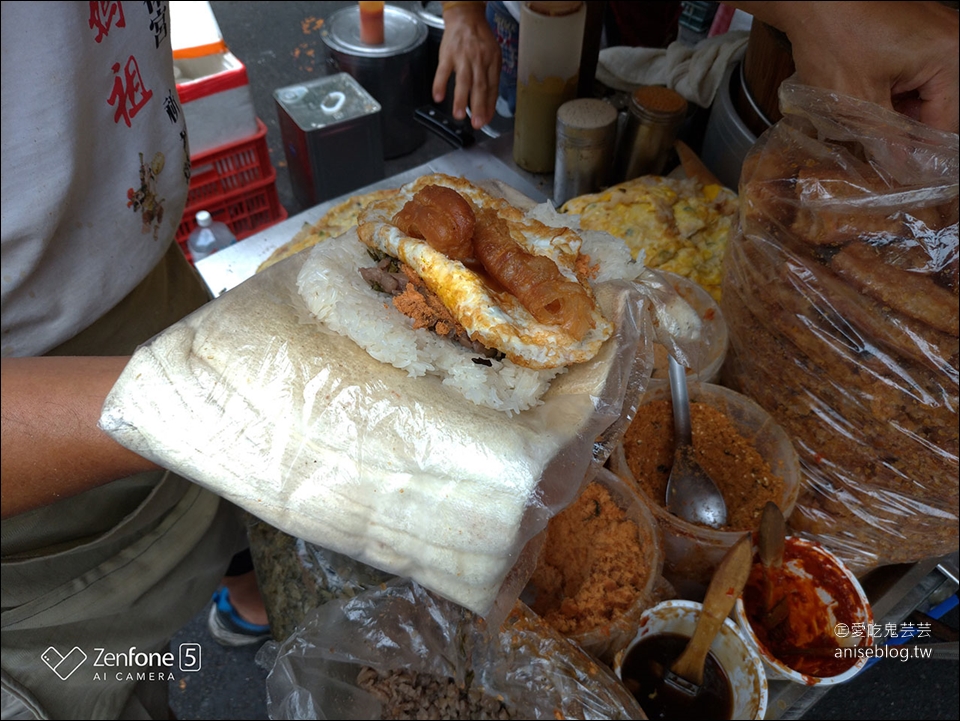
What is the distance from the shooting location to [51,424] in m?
0.84

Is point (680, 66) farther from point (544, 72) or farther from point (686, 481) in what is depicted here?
point (686, 481)

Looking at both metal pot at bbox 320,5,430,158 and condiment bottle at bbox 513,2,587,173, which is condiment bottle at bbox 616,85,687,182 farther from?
metal pot at bbox 320,5,430,158

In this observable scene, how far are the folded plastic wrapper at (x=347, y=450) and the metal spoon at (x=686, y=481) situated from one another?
2.00 ft

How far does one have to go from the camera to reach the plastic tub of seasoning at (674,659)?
1.22 meters

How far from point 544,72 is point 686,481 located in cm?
147

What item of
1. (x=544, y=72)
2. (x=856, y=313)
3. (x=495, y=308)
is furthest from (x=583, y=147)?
(x=495, y=308)

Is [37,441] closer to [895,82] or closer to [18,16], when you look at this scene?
[18,16]

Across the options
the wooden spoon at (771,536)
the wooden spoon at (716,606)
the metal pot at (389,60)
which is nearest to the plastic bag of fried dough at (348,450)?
the wooden spoon at (716,606)

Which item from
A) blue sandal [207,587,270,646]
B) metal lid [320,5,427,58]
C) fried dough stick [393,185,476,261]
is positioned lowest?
blue sandal [207,587,270,646]

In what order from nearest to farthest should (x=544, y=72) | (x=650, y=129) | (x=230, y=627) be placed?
(x=650, y=129), (x=544, y=72), (x=230, y=627)

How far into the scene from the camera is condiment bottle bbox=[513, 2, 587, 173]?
2025mm

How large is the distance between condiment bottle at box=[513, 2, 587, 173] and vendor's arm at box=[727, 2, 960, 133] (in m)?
0.88

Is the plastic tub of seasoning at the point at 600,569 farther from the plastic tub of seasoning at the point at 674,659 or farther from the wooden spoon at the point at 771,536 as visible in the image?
the wooden spoon at the point at 771,536

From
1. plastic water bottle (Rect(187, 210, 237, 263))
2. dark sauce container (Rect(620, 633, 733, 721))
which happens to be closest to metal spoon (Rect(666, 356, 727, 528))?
dark sauce container (Rect(620, 633, 733, 721))
